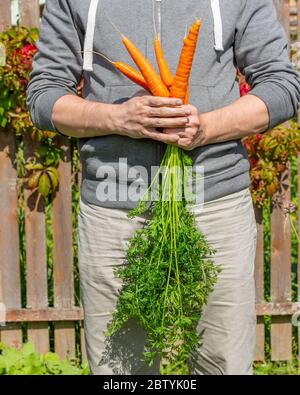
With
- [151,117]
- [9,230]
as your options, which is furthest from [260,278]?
[151,117]

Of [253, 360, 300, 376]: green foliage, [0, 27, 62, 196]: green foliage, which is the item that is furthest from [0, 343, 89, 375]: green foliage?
[253, 360, 300, 376]: green foliage

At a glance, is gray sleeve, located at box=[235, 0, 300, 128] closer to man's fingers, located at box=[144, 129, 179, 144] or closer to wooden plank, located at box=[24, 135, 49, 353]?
man's fingers, located at box=[144, 129, 179, 144]

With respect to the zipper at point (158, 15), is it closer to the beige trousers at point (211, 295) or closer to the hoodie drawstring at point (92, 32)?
the hoodie drawstring at point (92, 32)

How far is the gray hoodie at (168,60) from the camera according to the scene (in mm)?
2162

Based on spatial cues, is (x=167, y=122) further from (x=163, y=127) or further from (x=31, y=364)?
(x=31, y=364)

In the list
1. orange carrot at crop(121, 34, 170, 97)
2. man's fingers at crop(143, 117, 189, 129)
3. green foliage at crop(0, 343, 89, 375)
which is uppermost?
orange carrot at crop(121, 34, 170, 97)

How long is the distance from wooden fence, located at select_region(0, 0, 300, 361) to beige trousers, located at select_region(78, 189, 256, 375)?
47.8 inches

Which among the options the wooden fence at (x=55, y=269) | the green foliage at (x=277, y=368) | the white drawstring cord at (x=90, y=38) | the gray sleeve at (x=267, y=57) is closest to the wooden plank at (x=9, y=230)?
the wooden fence at (x=55, y=269)

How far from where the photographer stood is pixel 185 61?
78.6 inches

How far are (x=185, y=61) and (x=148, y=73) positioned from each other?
0.11 metres

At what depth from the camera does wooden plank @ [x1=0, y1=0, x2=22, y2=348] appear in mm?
3479

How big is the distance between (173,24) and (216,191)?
1.66 ft

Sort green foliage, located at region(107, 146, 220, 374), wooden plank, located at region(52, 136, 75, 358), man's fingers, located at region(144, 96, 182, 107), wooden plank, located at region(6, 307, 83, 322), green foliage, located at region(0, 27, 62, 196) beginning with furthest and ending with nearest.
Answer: wooden plank, located at region(6, 307, 83, 322) → wooden plank, located at region(52, 136, 75, 358) → green foliage, located at region(0, 27, 62, 196) → green foliage, located at region(107, 146, 220, 374) → man's fingers, located at region(144, 96, 182, 107)

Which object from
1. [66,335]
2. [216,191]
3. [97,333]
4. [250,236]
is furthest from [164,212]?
[66,335]
